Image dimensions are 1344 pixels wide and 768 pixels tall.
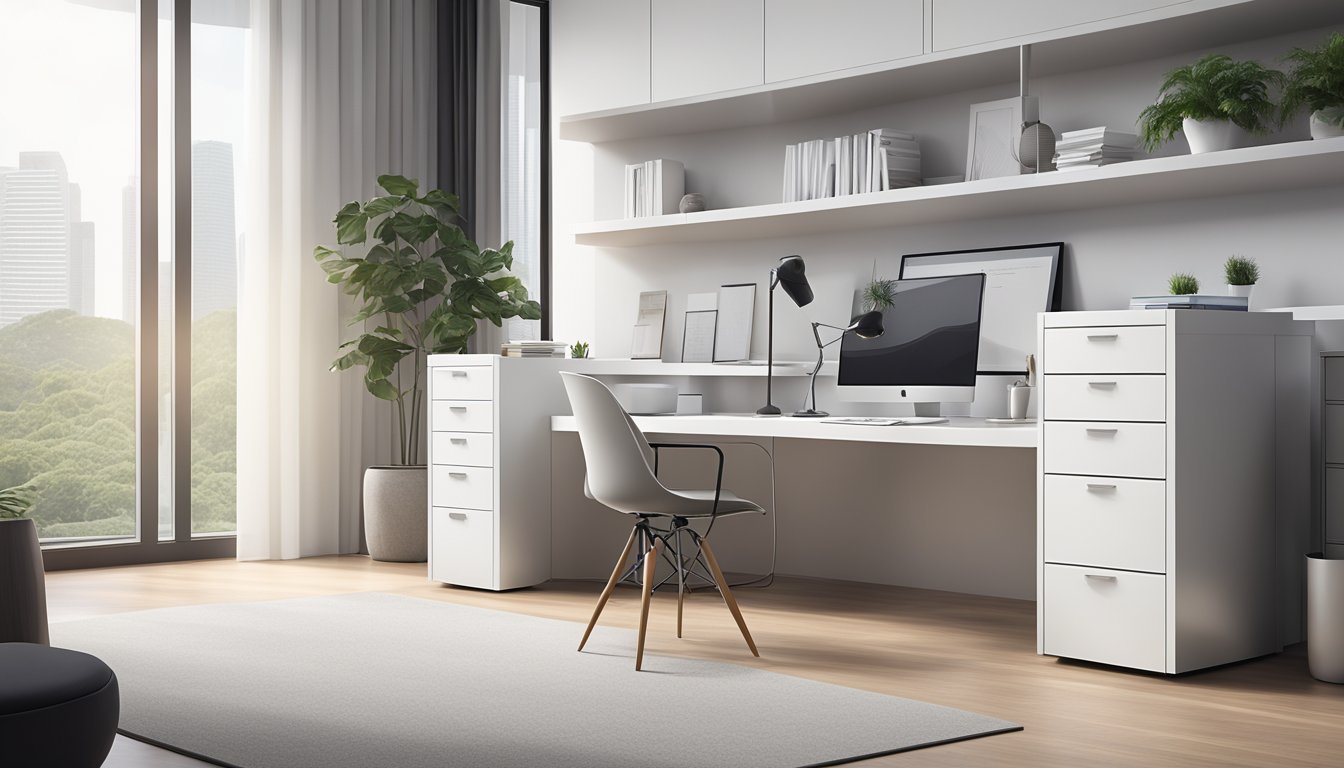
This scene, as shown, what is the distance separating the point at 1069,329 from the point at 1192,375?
323 millimetres

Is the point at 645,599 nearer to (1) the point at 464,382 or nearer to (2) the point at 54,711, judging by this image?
(2) the point at 54,711

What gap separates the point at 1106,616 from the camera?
3.46 meters

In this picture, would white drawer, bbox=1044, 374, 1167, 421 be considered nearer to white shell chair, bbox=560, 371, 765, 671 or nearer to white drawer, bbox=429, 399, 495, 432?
white shell chair, bbox=560, 371, 765, 671

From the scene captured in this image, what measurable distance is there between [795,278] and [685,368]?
0.89 m

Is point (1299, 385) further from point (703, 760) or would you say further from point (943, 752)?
point (703, 760)

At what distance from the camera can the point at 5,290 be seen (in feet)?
17.5

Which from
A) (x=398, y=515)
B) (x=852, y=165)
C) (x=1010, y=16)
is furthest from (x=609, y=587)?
(x=398, y=515)

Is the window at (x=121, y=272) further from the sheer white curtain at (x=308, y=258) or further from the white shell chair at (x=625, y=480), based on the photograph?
the white shell chair at (x=625, y=480)

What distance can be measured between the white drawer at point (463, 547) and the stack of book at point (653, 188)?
1393mm

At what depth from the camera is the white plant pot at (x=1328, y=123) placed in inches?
140

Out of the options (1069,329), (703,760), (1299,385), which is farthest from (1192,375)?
(703,760)

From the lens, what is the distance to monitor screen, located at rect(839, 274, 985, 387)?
4.23 metres

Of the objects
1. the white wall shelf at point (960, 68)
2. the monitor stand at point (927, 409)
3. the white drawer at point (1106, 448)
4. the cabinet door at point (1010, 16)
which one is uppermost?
the cabinet door at point (1010, 16)

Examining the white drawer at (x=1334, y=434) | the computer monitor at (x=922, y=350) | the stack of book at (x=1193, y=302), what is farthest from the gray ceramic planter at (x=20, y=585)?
the white drawer at (x=1334, y=434)
